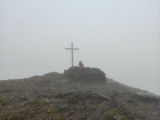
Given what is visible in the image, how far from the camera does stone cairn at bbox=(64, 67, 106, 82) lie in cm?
1959

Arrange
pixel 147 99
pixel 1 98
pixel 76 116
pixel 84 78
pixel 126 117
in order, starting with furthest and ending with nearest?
1. pixel 84 78
2. pixel 147 99
3. pixel 1 98
4. pixel 76 116
5. pixel 126 117

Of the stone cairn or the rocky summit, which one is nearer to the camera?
the rocky summit

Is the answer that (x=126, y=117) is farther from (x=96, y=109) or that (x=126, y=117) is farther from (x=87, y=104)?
(x=87, y=104)

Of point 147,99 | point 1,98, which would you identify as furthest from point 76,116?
point 147,99

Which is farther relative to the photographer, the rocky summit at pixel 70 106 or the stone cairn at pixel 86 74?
the stone cairn at pixel 86 74

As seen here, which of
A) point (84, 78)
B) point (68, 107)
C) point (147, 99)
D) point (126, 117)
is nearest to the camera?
point (126, 117)

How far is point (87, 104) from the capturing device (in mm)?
11742

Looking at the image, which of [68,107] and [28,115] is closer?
[28,115]

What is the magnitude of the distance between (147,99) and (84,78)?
22.4 ft

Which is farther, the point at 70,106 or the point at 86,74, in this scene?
the point at 86,74

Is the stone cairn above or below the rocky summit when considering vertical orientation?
above

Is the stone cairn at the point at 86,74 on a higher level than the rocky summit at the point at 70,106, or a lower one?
higher

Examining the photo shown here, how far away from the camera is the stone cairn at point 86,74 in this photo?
Result: 19594 mm

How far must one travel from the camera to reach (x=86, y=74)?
19.8 meters
